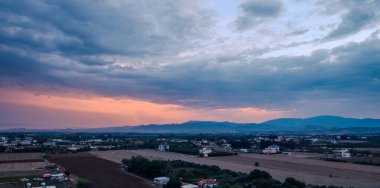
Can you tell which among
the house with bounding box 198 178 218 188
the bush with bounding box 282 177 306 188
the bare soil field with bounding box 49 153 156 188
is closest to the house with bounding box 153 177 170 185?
the bare soil field with bounding box 49 153 156 188

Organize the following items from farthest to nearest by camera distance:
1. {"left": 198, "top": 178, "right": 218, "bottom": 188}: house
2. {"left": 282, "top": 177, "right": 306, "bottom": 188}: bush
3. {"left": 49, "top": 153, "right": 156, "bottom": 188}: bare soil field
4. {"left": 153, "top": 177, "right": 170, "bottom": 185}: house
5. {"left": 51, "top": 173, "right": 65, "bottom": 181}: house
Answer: {"left": 51, "top": 173, "right": 65, "bottom": 181}: house → {"left": 153, "top": 177, "right": 170, "bottom": 185}: house → {"left": 49, "top": 153, "right": 156, "bottom": 188}: bare soil field → {"left": 198, "top": 178, "right": 218, "bottom": 188}: house → {"left": 282, "top": 177, "right": 306, "bottom": 188}: bush

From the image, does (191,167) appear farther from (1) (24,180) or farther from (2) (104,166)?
(1) (24,180)

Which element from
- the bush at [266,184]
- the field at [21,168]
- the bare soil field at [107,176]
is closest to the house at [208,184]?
the bush at [266,184]

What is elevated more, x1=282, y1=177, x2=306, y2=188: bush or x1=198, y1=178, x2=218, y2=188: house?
x1=282, y1=177, x2=306, y2=188: bush

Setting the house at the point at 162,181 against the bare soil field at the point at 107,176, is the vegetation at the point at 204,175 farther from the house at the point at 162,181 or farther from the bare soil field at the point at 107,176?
the bare soil field at the point at 107,176

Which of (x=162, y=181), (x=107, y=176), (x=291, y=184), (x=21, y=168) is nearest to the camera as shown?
(x=291, y=184)

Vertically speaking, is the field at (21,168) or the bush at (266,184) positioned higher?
the bush at (266,184)

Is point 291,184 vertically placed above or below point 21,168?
above

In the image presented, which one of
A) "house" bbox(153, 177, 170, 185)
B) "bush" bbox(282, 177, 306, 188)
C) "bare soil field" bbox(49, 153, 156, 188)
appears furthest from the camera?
"house" bbox(153, 177, 170, 185)

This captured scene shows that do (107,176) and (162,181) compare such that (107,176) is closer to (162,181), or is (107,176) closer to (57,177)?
(57,177)

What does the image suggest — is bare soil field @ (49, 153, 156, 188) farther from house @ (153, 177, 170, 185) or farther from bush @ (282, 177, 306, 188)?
bush @ (282, 177, 306, 188)


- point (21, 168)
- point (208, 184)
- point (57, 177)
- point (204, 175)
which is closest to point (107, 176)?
point (57, 177)
